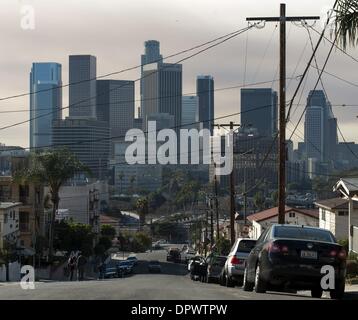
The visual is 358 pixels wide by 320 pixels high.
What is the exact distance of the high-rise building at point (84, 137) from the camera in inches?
4346

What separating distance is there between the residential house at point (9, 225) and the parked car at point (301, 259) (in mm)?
38250

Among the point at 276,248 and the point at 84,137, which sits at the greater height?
the point at 84,137

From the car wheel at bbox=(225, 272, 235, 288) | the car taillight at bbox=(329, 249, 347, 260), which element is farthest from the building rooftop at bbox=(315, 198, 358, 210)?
the car taillight at bbox=(329, 249, 347, 260)

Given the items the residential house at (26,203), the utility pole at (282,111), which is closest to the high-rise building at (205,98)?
the residential house at (26,203)

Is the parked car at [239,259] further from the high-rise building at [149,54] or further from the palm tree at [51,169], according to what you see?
the high-rise building at [149,54]

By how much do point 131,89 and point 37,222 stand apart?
95.8m

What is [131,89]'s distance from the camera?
162m

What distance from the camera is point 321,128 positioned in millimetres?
81000

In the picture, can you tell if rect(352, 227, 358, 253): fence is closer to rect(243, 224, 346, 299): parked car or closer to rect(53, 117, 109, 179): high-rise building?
rect(243, 224, 346, 299): parked car

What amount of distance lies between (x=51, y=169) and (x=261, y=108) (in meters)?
19.8

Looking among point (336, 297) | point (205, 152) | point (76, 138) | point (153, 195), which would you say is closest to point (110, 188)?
point (153, 195)

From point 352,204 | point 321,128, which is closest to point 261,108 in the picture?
point 321,128

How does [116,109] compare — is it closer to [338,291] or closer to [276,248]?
[338,291]

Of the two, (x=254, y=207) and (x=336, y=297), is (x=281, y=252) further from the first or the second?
(x=254, y=207)
